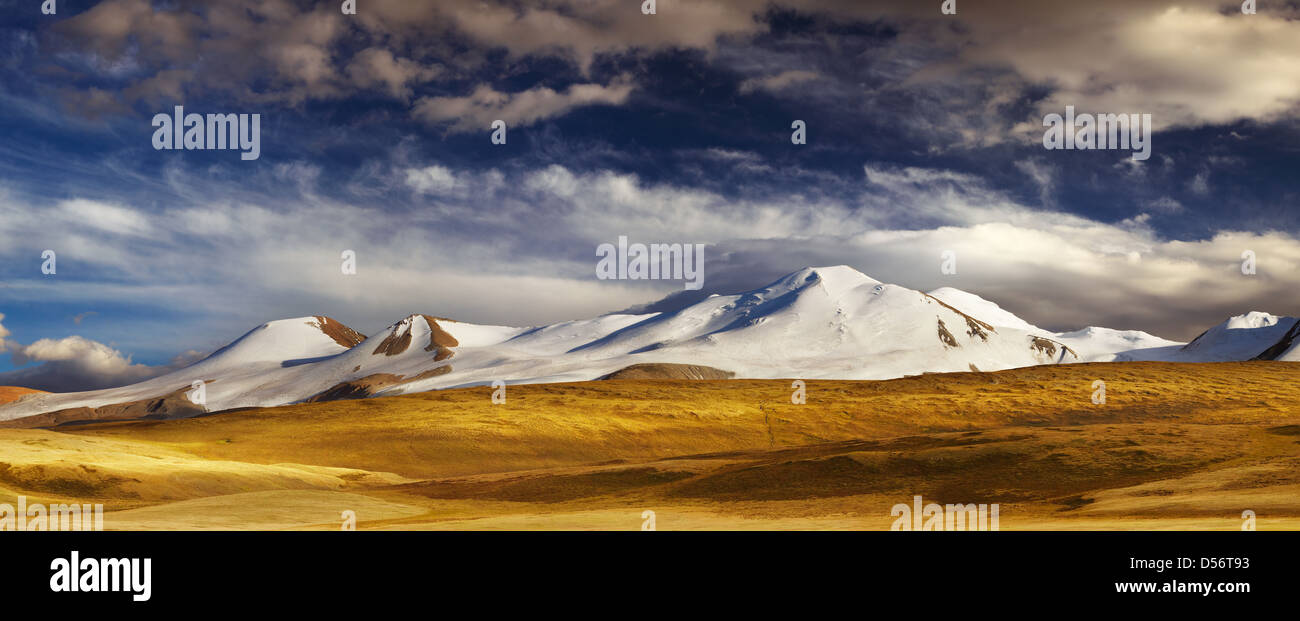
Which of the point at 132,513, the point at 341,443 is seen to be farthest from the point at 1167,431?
the point at 341,443

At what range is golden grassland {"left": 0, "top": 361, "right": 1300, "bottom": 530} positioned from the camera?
3931 centimetres

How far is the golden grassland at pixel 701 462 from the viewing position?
39312mm

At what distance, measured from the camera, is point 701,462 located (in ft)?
219

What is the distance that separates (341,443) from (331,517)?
5932cm

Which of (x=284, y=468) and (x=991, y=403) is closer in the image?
(x=284, y=468)

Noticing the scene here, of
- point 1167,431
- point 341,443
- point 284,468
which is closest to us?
point 1167,431
